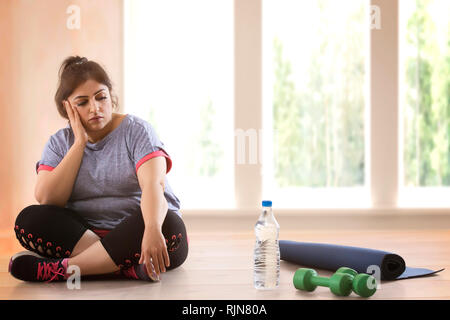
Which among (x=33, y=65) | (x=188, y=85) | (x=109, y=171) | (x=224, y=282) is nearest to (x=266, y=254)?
(x=224, y=282)

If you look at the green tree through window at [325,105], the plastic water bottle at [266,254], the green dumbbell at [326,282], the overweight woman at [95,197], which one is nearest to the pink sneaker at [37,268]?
the overweight woman at [95,197]

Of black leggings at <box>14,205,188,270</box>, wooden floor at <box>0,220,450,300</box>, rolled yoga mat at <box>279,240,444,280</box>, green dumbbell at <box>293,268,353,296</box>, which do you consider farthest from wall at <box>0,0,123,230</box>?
green dumbbell at <box>293,268,353,296</box>

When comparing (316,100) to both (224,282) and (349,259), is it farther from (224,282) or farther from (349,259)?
(224,282)

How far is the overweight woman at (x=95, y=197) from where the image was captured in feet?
6.31

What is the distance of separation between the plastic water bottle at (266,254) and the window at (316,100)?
1.62m

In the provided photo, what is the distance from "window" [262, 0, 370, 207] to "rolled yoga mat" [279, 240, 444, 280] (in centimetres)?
130

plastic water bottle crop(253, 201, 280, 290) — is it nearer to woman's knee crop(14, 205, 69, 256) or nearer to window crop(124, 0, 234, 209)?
woman's knee crop(14, 205, 69, 256)

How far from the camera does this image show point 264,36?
3549 mm

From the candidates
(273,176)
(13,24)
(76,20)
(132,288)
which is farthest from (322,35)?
(132,288)

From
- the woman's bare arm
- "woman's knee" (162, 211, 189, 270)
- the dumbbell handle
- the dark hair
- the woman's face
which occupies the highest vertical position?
the dark hair

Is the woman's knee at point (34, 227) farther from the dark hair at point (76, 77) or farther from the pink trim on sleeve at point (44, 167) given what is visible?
the dark hair at point (76, 77)

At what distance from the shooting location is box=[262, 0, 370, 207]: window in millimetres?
3621

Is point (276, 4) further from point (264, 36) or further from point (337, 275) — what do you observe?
point (337, 275)

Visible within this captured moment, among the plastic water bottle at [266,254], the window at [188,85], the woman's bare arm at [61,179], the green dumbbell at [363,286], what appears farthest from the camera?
the window at [188,85]
